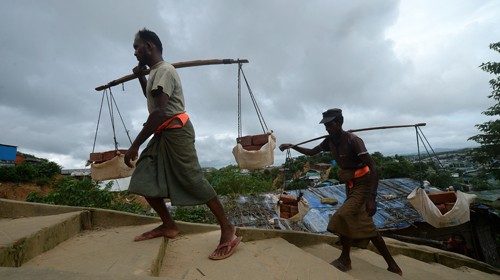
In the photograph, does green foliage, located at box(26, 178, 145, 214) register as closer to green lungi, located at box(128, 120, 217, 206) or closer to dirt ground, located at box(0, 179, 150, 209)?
green lungi, located at box(128, 120, 217, 206)

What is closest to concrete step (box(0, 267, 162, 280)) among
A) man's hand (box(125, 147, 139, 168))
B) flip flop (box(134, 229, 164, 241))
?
man's hand (box(125, 147, 139, 168))

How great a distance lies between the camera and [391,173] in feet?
63.2

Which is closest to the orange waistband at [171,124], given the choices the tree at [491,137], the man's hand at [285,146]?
the man's hand at [285,146]

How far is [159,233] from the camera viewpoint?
2650 millimetres

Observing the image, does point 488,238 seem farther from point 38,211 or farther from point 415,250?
point 38,211

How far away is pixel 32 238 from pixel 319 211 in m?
10.6

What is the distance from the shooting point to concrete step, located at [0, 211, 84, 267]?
1.80 m

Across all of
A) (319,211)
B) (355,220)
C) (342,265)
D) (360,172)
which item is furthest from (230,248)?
(319,211)

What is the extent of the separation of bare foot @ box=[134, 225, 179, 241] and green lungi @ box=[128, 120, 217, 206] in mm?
480

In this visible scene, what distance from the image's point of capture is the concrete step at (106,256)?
1.86 m

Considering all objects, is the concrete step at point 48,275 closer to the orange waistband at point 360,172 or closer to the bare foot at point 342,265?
the bare foot at point 342,265

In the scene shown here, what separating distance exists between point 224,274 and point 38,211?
8.50 feet

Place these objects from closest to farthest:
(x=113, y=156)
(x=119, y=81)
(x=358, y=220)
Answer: (x=358, y=220) → (x=119, y=81) → (x=113, y=156)

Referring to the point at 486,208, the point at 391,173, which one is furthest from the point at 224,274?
the point at 391,173
